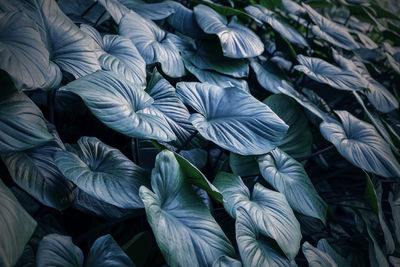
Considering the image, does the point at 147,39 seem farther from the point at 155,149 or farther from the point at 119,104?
the point at 119,104

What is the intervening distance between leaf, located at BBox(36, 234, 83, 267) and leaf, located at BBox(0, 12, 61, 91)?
1.13ft

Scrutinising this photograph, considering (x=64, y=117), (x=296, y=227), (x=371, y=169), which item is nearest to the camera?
(x=296, y=227)

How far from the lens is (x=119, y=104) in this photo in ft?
Result: 2.80

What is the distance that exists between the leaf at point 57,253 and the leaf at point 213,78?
0.89 m

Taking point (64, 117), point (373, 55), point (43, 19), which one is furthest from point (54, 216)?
point (373, 55)

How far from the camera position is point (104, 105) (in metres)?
0.82

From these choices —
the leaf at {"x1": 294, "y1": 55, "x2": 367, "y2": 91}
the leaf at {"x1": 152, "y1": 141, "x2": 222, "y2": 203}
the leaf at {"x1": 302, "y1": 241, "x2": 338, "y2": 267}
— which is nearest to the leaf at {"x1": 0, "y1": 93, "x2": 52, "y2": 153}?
the leaf at {"x1": 152, "y1": 141, "x2": 222, "y2": 203}

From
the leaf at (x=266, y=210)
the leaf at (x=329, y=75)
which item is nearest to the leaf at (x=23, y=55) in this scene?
the leaf at (x=266, y=210)

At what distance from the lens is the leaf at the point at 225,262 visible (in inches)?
30.1

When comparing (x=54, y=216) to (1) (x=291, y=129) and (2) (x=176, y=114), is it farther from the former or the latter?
(1) (x=291, y=129)

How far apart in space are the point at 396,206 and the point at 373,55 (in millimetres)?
1611

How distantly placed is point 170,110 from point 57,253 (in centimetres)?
53

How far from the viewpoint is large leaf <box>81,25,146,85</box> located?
1.11 metres

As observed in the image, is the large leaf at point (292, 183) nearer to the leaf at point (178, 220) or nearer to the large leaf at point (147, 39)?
the leaf at point (178, 220)
